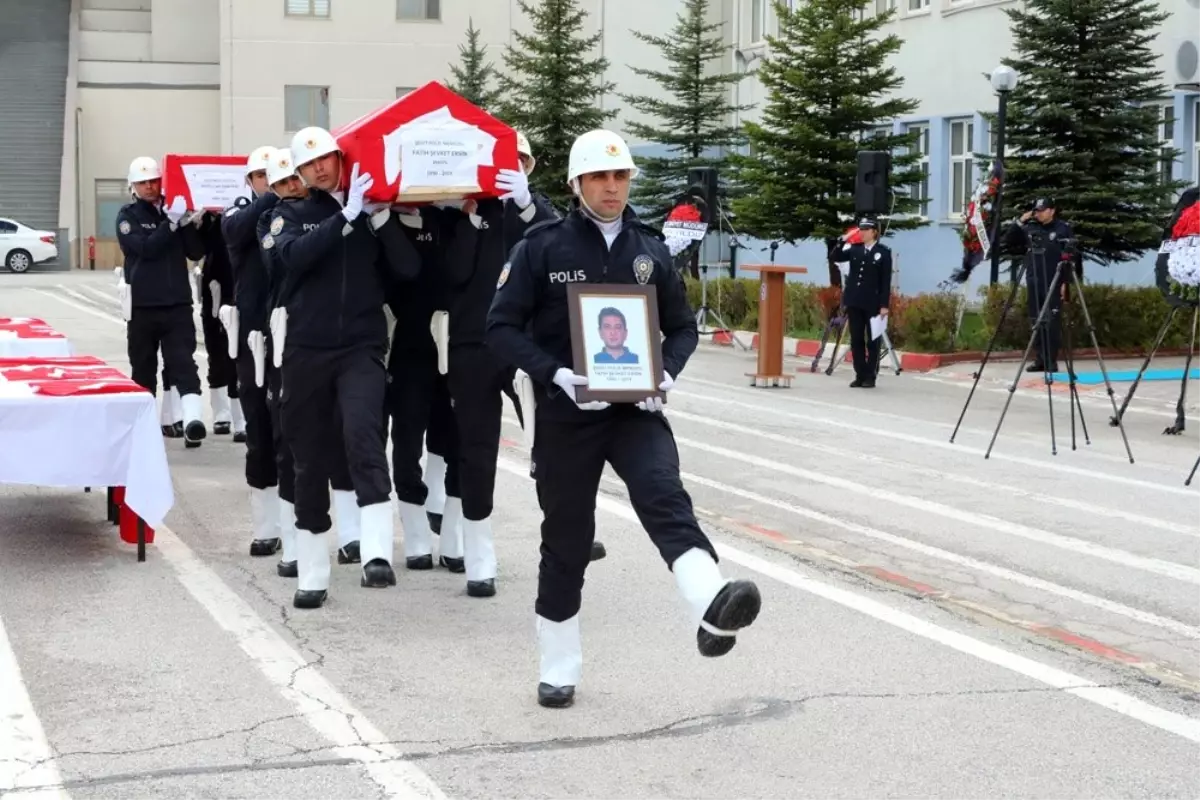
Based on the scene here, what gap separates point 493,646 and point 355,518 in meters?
1.68

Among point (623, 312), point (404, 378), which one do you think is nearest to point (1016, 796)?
point (623, 312)

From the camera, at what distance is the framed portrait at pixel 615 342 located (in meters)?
6.47

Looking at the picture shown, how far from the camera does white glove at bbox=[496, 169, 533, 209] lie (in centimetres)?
849

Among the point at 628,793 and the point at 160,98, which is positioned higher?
the point at 160,98

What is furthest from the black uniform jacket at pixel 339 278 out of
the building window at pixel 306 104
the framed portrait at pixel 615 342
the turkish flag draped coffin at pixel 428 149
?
the building window at pixel 306 104

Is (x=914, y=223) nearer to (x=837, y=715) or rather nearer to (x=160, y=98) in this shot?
(x=837, y=715)

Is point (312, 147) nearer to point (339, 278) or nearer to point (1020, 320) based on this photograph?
point (339, 278)

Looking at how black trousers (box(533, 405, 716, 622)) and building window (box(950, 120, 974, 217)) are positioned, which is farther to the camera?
building window (box(950, 120, 974, 217))

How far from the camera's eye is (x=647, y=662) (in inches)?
294

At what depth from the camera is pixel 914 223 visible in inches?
1236

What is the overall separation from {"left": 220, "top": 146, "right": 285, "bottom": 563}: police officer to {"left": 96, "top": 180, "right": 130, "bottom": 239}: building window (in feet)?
163

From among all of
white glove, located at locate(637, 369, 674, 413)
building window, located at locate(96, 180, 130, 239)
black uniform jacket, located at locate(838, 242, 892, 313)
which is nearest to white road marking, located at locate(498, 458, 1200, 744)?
white glove, located at locate(637, 369, 674, 413)

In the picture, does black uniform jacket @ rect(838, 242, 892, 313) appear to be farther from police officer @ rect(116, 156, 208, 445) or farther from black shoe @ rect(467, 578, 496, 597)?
black shoe @ rect(467, 578, 496, 597)

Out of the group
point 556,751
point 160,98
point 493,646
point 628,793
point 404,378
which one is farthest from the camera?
point 160,98
